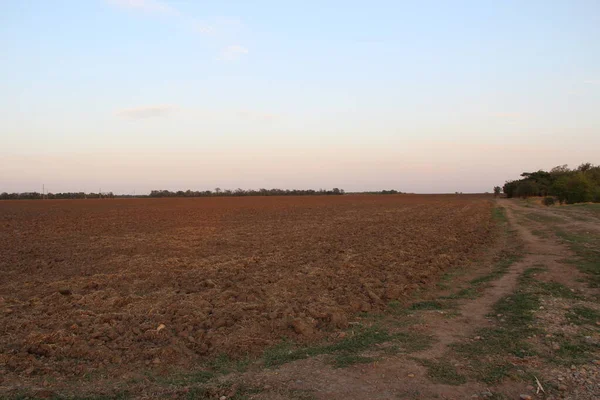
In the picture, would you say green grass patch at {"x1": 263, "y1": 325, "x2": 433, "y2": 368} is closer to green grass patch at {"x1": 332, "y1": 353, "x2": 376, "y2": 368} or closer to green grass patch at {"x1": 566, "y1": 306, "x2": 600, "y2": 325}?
green grass patch at {"x1": 332, "y1": 353, "x2": 376, "y2": 368}

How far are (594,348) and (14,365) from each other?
722 centimetres

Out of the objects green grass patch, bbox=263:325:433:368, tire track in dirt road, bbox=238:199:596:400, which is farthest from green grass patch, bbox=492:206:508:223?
green grass patch, bbox=263:325:433:368

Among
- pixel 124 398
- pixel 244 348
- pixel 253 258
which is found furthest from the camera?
pixel 253 258

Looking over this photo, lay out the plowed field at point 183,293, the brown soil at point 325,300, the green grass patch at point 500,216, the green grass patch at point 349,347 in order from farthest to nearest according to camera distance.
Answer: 1. the green grass patch at point 500,216
2. the plowed field at point 183,293
3. the green grass patch at point 349,347
4. the brown soil at point 325,300

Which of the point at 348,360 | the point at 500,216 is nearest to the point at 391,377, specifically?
the point at 348,360

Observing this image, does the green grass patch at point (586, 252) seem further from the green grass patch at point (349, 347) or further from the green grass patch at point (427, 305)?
the green grass patch at point (349, 347)

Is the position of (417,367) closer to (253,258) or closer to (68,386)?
(68,386)

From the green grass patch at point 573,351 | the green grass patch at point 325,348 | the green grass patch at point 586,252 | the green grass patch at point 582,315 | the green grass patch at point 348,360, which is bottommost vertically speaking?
the green grass patch at point 325,348

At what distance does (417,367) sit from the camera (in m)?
5.34

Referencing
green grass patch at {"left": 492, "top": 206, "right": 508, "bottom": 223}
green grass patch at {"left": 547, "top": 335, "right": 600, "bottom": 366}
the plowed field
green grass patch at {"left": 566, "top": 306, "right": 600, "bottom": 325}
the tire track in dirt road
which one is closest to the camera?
the tire track in dirt road

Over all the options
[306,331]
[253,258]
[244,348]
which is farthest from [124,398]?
[253,258]

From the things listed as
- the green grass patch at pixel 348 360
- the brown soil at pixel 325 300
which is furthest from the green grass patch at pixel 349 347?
the brown soil at pixel 325 300

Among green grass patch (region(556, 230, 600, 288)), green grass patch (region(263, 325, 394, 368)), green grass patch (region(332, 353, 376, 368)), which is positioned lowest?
green grass patch (region(263, 325, 394, 368))

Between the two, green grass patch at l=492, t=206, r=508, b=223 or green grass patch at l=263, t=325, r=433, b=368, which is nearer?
green grass patch at l=263, t=325, r=433, b=368
